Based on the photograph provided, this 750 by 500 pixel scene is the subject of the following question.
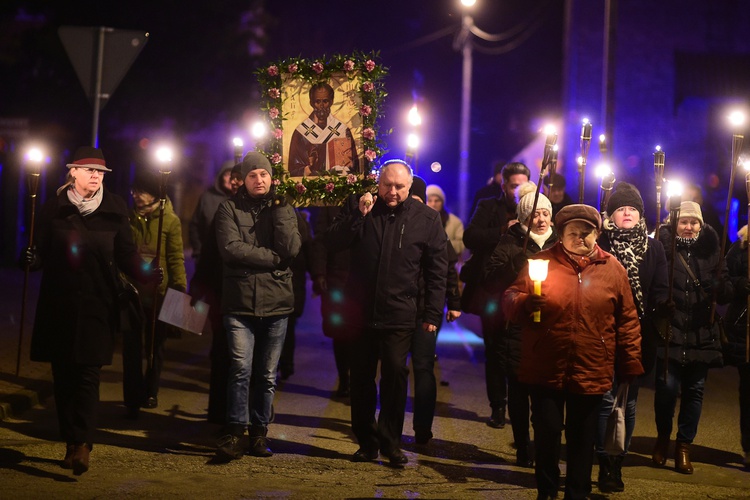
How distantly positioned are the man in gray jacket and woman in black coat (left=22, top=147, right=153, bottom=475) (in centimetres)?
92

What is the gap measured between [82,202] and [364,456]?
2789 millimetres

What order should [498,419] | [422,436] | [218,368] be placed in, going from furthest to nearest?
[498,419] < [218,368] < [422,436]

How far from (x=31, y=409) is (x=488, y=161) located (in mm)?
41388

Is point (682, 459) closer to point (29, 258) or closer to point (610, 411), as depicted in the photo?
point (610, 411)

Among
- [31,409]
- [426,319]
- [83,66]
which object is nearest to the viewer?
[426,319]

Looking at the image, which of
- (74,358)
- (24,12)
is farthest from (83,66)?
(24,12)

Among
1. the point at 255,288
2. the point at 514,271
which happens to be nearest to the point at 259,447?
the point at 255,288

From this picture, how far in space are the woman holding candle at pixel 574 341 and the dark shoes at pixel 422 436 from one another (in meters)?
2.17

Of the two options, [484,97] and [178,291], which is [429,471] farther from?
[484,97]

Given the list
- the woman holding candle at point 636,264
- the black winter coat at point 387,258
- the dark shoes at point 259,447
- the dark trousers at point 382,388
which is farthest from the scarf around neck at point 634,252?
the dark shoes at point 259,447

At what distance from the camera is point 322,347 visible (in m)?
15.9

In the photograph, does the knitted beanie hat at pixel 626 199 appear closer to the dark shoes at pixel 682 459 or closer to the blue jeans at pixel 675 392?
the blue jeans at pixel 675 392

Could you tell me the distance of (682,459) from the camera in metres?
8.62

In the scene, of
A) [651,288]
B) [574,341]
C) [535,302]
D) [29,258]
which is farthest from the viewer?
[651,288]
